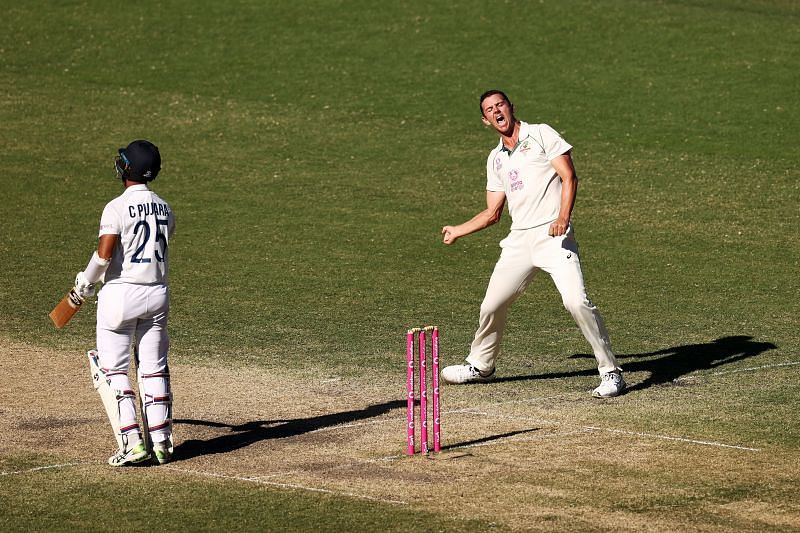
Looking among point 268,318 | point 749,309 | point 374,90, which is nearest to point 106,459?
point 268,318

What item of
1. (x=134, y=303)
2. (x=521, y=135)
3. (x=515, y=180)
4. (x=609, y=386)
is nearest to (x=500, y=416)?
(x=609, y=386)

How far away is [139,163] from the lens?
9.51 m

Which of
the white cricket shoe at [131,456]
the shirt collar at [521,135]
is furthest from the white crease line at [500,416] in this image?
the white cricket shoe at [131,456]

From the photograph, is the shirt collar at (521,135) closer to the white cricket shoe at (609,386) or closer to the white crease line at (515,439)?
the white cricket shoe at (609,386)

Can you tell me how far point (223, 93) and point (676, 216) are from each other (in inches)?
414

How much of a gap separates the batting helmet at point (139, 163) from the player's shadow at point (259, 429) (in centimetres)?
196

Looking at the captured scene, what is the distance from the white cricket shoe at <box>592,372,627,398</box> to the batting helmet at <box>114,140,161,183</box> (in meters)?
4.15

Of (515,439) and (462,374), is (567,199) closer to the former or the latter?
Answer: (462,374)

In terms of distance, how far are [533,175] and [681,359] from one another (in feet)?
A: 8.63

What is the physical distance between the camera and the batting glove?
372 inches

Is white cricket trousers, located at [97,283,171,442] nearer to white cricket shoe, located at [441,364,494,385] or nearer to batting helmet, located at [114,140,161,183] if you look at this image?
batting helmet, located at [114,140,161,183]

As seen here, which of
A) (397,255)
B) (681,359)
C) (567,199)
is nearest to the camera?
(567,199)

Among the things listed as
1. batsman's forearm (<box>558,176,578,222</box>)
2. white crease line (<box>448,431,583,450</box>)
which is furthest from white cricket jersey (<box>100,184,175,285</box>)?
batsman's forearm (<box>558,176,578,222</box>)

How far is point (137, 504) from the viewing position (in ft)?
28.0
